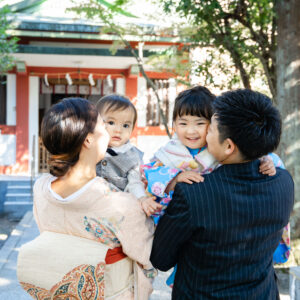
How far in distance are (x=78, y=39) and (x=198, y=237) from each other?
10471 mm

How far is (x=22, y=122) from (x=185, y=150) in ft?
34.1

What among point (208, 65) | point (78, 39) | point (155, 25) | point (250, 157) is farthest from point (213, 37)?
point (78, 39)

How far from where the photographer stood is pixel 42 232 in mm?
1681

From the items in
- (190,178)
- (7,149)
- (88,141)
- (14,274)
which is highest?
(88,141)

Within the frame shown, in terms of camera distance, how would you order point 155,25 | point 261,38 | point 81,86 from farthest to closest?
point 81,86 < point 155,25 < point 261,38

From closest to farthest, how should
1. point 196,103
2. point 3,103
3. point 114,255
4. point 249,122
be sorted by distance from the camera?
point 249,122
point 114,255
point 196,103
point 3,103

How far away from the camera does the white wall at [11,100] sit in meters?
11.4

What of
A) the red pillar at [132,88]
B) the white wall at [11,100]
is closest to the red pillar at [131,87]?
the red pillar at [132,88]

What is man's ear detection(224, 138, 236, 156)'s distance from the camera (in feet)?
4.75

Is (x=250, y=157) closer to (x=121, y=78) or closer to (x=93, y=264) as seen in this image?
(x=93, y=264)

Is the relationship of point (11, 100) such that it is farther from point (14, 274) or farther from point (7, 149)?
point (14, 274)

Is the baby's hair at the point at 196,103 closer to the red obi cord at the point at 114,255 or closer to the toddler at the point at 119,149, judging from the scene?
the toddler at the point at 119,149

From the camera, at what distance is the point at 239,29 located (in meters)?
5.19

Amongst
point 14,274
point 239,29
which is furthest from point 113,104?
point 239,29
